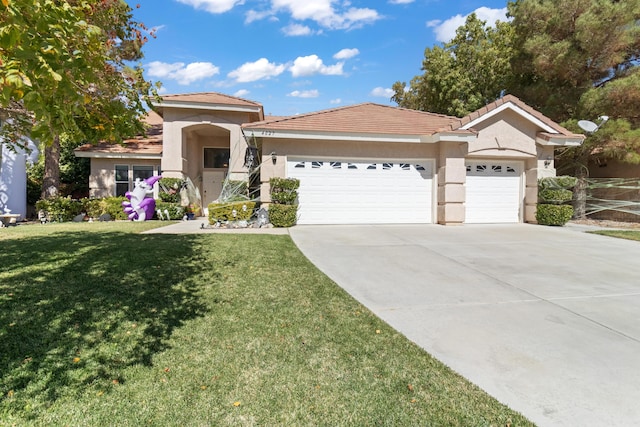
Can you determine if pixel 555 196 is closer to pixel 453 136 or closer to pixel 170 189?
pixel 453 136

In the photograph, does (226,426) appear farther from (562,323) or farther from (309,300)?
(562,323)

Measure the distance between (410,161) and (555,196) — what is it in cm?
508

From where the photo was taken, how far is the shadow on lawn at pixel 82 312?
270cm

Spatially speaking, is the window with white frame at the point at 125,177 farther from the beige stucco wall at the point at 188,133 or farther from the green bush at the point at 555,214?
the green bush at the point at 555,214

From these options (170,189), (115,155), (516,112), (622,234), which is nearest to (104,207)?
(115,155)

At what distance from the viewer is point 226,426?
7.30 ft

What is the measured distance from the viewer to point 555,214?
12.2 meters

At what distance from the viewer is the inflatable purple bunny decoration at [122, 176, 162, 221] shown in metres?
13.4

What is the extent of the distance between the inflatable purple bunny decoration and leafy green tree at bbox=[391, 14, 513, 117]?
Answer: 1658 cm

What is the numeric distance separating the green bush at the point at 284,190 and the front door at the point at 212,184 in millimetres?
6352

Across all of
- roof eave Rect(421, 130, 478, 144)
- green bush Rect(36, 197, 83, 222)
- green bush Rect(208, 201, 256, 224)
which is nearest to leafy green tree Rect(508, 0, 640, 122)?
roof eave Rect(421, 130, 478, 144)

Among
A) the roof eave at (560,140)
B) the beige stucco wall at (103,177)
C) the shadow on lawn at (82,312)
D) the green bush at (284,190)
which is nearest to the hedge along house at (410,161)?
the roof eave at (560,140)

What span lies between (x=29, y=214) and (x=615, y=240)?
22117 millimetres

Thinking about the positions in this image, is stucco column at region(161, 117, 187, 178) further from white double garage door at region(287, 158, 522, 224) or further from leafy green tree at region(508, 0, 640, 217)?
leafy green tree at region(508, 0, 640, 217)
